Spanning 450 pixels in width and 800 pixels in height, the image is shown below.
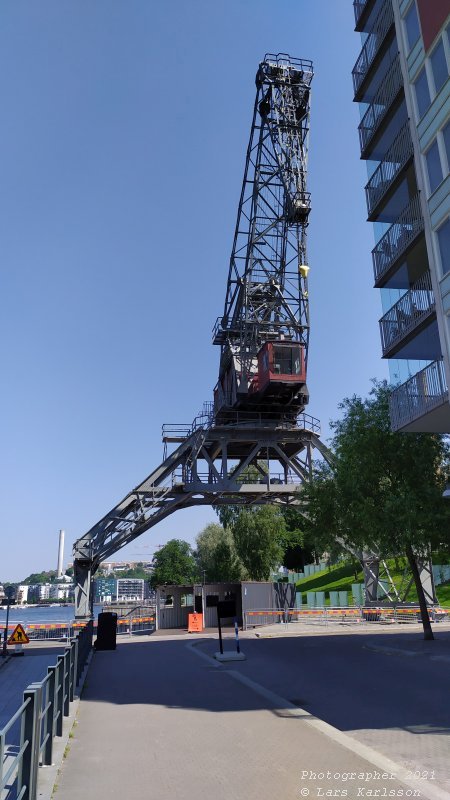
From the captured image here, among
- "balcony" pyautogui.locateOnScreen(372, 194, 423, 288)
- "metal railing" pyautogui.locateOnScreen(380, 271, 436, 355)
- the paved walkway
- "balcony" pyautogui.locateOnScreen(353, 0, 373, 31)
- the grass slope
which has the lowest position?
the paved walkway

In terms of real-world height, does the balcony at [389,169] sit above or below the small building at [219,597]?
above

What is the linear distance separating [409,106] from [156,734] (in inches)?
664

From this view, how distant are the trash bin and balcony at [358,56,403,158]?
1986 centimetres

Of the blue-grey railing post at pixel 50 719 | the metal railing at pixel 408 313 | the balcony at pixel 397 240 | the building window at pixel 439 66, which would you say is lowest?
the blue-grey railing post at pixel 50 719

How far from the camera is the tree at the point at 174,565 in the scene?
365 ft

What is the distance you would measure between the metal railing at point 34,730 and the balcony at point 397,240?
14393 millimetres

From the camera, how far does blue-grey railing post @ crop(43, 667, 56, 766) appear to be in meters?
6.92

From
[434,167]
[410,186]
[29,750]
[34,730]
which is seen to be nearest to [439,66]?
[434,167]

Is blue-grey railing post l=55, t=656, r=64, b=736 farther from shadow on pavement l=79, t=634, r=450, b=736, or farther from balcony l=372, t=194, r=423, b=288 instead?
balcony l=372, t=194, r=423, b=288

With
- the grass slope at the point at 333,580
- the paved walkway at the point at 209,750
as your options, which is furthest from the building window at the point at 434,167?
the grass slope at the point at 333,580

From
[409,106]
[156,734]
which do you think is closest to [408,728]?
[156,734]

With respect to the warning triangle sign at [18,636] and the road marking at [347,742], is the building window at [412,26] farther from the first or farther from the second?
the warning triangle sign at [18,636]

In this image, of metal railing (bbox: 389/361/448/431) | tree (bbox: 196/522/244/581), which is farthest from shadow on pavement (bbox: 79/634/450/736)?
tree (bbox: 196/522/244/581)

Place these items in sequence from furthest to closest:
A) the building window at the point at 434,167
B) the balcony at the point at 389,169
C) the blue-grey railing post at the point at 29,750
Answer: the balcony at the point at 389,169
the building window at the point at 434,167
the blue-grey railing post at the point at 29,750
